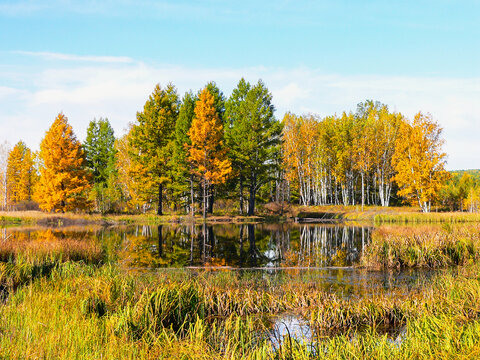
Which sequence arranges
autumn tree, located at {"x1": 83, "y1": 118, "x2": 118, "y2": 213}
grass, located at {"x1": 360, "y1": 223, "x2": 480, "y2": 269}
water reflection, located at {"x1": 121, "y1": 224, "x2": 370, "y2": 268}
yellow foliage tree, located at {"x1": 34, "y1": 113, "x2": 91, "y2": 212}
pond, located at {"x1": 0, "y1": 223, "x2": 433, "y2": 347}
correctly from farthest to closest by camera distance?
autumn tree, located at {"x1": 83, "y1": 118, "x2": 118, "y2": 213} < yellow foliage tree, located at {"x1": 34, "y1": 113, "x2": 91, "y2": 212} < water reflection, located at {"x1": 121, "y1": 224, "x2": 370, "y2": 268} < grass, located at {"x1": 360, "y1": 223, "x2": 480, "y2": 269} < pond, located at {"x1": 0, "y1": 223, "x2": 433, "y2": 347}

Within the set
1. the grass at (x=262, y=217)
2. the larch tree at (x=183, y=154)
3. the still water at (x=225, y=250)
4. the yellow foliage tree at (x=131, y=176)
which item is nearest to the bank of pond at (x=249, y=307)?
the still water at (x=225, y=250)

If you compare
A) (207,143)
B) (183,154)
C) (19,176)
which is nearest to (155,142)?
(183,154)

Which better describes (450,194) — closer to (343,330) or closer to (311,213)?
(311,213)

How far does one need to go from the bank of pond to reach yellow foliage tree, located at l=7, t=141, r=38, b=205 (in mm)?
55848

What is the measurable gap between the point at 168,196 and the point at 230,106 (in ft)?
43.1

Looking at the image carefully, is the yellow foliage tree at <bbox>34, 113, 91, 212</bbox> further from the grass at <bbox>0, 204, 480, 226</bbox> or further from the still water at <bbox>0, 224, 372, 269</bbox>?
the still water at <bbox>0, 224, 372, 269</bbox>

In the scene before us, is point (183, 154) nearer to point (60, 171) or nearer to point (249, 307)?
point (60, 171)

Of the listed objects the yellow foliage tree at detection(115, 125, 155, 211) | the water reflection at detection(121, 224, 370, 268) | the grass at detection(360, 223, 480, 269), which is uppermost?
the yellow foliage tree at detection(115, 125, 155, 211)

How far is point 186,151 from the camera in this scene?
4425 centimetres

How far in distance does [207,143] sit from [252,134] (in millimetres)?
6022

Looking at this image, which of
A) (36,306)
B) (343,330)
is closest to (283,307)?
(343,330)

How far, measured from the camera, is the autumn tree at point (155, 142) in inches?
1740

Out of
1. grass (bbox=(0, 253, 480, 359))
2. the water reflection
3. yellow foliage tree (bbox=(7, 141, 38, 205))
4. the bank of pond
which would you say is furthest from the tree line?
grass (bbox=(0, 253, 480, 359))

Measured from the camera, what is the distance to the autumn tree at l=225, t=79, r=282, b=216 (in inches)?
1781
